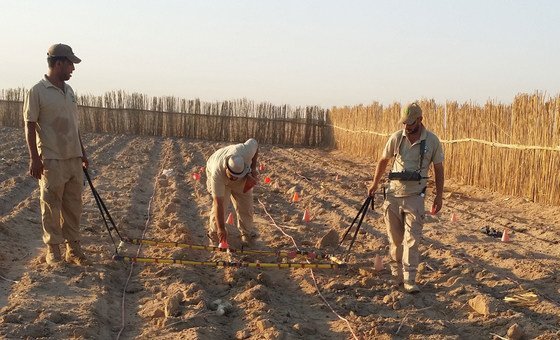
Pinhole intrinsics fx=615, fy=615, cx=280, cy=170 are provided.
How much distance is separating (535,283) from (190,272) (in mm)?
2895

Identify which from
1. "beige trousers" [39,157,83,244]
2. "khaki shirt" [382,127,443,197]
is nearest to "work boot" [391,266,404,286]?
"khaki shirt" [382,127,443,197]

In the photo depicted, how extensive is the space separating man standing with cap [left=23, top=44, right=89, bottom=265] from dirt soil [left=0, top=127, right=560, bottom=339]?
366mm

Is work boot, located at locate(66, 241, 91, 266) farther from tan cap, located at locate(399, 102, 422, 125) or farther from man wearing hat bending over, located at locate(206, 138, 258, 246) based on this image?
tan cap, located at locate(399, 102, 422, 125)

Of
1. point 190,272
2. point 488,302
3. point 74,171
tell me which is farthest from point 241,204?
point 488,302

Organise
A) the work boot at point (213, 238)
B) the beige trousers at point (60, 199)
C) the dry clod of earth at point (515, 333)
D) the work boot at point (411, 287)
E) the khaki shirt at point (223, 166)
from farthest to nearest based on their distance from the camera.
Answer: the work boot at point (213, 238) → the khaki shirt at point (223, 166) → the beige trousers at point (60, 199) → the work boot at point (411, 287) → the dry clod of earth at point (515, 333)

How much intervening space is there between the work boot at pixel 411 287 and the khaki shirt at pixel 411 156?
70 centimetres

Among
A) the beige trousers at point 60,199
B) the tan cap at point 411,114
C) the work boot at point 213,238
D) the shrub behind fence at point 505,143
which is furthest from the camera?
the shrub behind fence at point 505,143

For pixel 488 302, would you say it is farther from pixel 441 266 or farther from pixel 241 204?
pixel 241 204

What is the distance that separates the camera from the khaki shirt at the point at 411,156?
16.0 ft

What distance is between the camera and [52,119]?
5.12m

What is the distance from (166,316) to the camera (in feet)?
13.8

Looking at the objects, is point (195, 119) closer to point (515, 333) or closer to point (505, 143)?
point (505, 143)

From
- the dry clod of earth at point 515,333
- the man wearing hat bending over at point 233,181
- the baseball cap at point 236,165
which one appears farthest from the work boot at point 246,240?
the dry clod of earth at point 515,333

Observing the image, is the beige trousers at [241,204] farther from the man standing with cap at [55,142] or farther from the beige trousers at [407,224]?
the beige trousers at [407,224]
